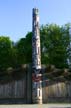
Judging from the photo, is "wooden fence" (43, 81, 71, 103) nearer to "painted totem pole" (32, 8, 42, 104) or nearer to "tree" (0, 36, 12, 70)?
"painted totem pole" (32, 8, 42, 104)

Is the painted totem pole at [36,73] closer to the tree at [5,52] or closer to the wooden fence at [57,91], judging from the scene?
the wooden fence at [57,91]

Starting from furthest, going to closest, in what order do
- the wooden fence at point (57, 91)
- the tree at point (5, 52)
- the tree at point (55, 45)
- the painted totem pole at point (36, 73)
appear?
→ the tree at point (5, 52), the tree at point (55, 45), the painted totem pole at point (36, 73), the wooden fence at point (57, 91)

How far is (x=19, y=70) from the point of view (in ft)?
92.6

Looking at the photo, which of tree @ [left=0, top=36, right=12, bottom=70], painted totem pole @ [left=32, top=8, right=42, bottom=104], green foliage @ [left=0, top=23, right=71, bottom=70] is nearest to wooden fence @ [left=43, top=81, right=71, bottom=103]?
painted totem pole @ [left=32, top=8, right=42, bottom=104]

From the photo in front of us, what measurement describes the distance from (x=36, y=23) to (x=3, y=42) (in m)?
32.4

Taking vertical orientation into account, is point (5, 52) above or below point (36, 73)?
above

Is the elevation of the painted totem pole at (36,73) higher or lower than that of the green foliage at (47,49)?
lower

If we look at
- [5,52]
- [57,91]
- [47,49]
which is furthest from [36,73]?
[5,52]

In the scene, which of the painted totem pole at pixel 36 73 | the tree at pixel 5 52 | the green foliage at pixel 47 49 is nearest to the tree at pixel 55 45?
the green foliage at pixel 47 49

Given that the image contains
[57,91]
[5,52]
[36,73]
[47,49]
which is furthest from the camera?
[5,52]

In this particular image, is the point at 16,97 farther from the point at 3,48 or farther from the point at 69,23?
the point at 69,23

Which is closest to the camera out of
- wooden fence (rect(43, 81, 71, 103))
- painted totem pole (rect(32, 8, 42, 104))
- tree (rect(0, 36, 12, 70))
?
wooden fence (rect(43, 81, 71, 103))

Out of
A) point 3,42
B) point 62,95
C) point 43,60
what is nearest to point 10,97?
point 62,95

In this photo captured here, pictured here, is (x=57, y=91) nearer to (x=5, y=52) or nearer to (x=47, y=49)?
(x=47, y=49)
